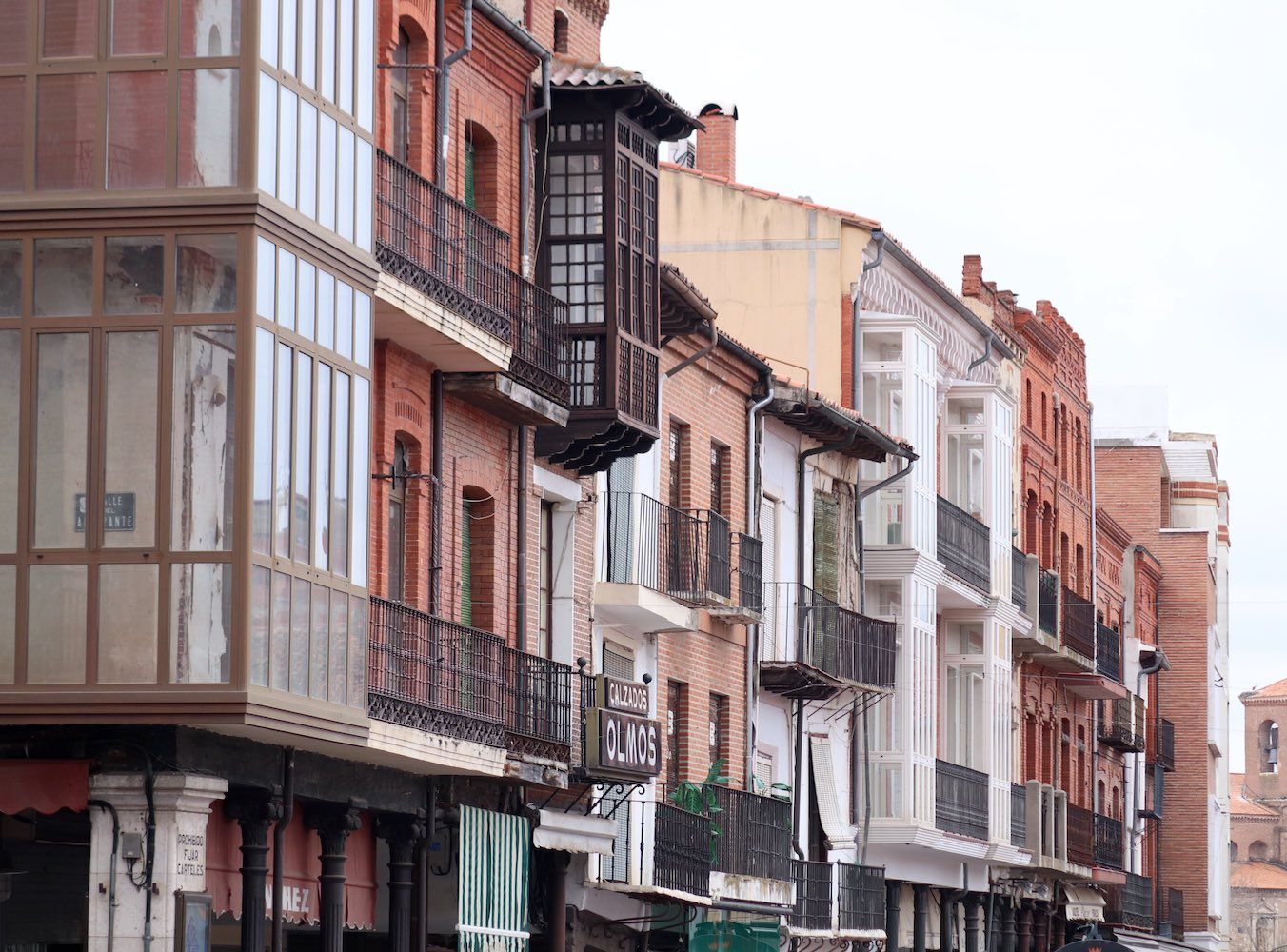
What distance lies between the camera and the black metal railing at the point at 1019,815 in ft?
143

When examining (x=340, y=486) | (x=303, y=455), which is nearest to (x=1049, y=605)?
(x=340, y=486)

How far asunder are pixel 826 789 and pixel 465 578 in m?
12.4

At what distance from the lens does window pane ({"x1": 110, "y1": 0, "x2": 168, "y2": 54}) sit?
18.1 metres

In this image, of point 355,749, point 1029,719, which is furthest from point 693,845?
point 1029,719

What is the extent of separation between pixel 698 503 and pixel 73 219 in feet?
43.8

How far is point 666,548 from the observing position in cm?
2828

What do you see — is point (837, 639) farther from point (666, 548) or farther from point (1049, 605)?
point (1049, 605)

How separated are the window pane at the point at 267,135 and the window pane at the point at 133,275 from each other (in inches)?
33.4

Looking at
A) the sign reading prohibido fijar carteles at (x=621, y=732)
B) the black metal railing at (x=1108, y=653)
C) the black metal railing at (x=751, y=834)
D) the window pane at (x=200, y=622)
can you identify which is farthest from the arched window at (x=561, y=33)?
the black metal railing at (x=1108, y=653)

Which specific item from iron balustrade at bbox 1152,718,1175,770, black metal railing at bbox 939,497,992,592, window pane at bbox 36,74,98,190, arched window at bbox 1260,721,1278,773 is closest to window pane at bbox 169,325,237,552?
window pane at bbox 36,74,98,190

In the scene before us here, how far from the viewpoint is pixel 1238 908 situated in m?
138

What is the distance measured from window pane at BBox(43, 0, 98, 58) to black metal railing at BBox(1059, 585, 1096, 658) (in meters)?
33.6

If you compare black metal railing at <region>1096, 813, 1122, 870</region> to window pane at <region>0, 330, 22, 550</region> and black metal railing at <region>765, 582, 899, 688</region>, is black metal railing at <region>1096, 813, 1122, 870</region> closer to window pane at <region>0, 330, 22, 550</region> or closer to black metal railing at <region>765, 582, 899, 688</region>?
black metal railing at <region>765, 582, 899, 688</region>

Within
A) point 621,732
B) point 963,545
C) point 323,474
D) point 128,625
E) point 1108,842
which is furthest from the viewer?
point 1108,842
